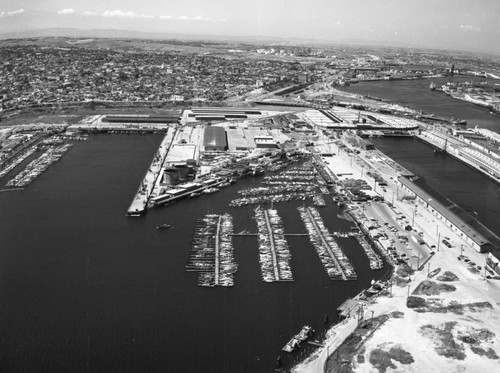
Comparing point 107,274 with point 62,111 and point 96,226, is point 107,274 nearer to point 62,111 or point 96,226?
point 96,226

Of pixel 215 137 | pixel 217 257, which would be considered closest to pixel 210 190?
pixel 217 257

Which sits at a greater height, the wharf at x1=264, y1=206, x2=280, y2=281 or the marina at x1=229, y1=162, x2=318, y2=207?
the marina at x1=229, y1=162, x2=318, y2=207

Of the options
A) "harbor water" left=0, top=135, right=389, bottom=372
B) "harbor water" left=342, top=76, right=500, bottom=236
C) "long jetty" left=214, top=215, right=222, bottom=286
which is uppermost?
"harbor water" left=342, top=76, right=500, bottom=236

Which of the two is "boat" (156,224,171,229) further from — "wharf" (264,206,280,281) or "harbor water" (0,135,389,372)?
"wharf" (264,206,280,281)

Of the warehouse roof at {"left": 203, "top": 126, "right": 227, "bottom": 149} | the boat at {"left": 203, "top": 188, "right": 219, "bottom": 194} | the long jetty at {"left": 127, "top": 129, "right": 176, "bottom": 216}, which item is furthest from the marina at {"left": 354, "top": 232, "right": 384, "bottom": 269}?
the warehouse roof at {"left": 203, "top": 126, "right": 227, "bottom": 149}

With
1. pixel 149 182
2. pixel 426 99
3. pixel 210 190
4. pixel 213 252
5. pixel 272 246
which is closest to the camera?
pixel 213 252

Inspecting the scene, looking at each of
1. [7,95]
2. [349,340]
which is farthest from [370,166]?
[7,95]

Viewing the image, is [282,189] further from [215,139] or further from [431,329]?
[431,329]
